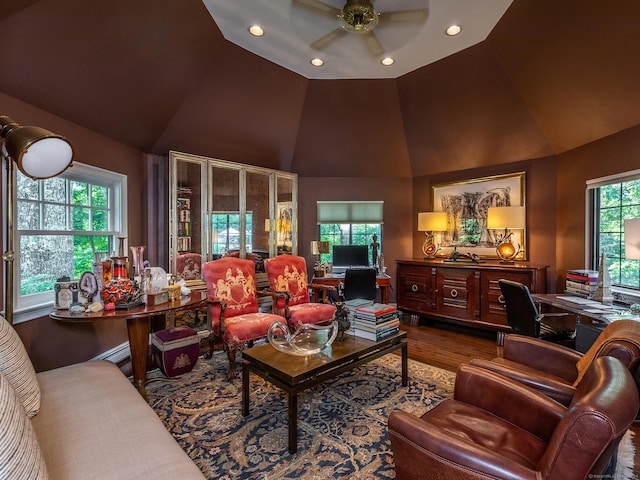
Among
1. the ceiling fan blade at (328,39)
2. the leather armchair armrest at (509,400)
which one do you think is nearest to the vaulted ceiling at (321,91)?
the ceiling fan blade at (328,39)

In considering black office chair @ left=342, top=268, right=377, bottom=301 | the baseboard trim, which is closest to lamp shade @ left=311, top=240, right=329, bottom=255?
black office chair @ left=342, top=268, right=377, bottom=301

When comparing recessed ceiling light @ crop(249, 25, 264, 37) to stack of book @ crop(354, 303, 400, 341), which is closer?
stack of book @ crop(354, 303, 400, 341)

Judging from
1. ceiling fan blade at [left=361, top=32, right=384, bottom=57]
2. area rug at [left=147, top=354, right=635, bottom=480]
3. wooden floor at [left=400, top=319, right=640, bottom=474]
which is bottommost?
wooden floor at [left=400, top=319, right=640, bottom=474]

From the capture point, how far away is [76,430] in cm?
135

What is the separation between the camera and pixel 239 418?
90.5 inches

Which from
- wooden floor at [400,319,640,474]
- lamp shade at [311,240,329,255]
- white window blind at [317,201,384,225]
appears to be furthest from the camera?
white window blind at [317,201,384,225]

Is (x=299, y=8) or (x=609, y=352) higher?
(x=299, y=8)

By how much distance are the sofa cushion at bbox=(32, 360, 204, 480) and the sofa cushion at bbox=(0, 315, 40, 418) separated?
7 centimetres

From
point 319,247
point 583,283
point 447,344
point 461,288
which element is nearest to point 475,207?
point 461,288

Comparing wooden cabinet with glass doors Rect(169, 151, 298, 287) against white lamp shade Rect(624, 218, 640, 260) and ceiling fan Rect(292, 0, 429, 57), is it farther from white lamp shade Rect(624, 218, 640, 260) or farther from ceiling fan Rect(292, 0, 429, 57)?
white lamp shade Rect(624, 218, 640, 260)

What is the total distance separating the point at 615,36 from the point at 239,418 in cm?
405

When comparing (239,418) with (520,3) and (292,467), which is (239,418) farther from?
(520,3)

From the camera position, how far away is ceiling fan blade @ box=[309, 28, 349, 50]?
3.03 metres

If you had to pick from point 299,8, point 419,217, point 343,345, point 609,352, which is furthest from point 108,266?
point 419,217
